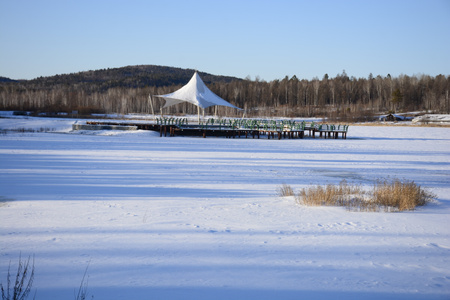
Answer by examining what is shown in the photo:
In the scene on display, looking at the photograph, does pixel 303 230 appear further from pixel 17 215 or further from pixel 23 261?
pixel 17 215

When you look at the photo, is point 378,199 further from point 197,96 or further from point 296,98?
point 296,98

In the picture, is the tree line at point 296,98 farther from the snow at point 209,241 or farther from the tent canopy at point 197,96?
the snow at point 209,241

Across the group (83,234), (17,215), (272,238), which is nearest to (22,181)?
(17,215)

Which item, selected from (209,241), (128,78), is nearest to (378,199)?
(209,241)

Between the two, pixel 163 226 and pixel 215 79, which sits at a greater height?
pixel 215 79

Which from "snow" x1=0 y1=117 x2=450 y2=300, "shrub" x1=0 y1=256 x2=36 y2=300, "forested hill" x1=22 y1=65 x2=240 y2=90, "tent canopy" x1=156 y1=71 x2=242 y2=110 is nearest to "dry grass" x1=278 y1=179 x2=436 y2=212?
"snow" x1=0 y1=117 x2=450 y2=300

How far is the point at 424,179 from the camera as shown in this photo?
11.8 m

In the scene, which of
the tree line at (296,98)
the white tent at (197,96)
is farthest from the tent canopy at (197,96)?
the tree line at (296,98)

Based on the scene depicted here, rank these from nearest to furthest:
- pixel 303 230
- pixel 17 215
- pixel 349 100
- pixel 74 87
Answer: pixel 303 230 < pixel 17 215 < pixel 349 100 < pixel 74 87

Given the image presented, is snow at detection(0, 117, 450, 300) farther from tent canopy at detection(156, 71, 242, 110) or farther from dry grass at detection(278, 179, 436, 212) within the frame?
tent canopy at detection(156, 71, 242, 110)

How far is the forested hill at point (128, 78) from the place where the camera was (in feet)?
518

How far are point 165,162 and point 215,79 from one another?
174 meters

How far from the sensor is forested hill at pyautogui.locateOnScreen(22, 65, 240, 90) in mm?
157875

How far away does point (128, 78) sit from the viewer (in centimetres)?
16650
